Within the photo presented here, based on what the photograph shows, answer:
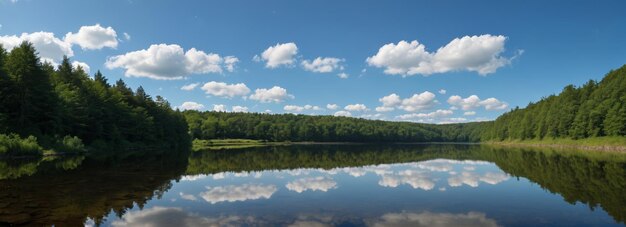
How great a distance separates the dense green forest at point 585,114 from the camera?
277ft

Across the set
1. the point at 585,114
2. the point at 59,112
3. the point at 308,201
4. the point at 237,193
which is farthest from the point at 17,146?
the point at 585,114

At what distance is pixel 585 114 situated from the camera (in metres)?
96.9

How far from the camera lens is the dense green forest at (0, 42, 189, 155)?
56250mm

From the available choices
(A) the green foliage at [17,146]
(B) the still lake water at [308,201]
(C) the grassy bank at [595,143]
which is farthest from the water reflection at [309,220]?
(C) the grassy bank at [595,143]

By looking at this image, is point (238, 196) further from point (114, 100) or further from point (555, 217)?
point (114, 100)

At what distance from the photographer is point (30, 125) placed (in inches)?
2311

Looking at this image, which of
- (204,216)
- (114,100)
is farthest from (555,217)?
(114,100)

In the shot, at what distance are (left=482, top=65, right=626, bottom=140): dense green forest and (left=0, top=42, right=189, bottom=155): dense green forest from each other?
99384mm

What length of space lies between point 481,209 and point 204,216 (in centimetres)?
1206

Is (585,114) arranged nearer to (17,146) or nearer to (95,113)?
(95,113)

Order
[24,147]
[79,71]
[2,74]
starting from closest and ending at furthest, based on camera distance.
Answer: [24,147] → [2,74] → [79,71]

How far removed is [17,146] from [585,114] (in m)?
111

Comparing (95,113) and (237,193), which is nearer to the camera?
(237,193)

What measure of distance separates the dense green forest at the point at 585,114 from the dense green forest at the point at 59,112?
326 feet
